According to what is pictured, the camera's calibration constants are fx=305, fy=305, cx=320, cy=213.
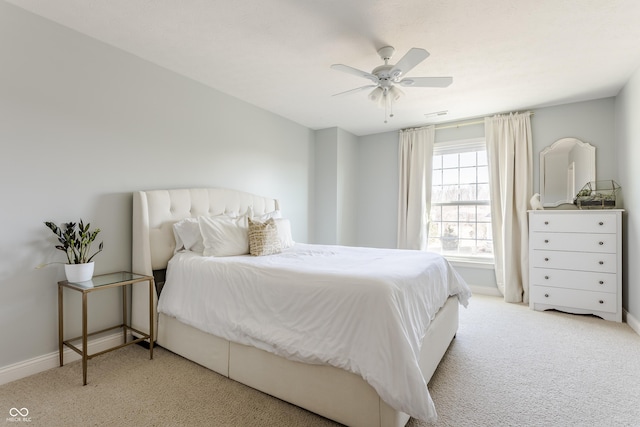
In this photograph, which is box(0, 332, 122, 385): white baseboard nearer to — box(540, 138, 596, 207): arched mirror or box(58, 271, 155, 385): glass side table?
box(58, 271, 155, 385): glass side table

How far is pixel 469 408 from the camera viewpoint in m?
1.78

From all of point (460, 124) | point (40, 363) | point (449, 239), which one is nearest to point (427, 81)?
point (460, 124)

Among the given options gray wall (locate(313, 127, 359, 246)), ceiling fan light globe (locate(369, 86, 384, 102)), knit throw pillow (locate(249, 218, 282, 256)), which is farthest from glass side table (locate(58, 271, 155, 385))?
gray wall (locate(313, 127, 359, 246))

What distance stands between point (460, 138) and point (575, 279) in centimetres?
232

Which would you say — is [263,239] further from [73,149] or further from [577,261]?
[577,261]

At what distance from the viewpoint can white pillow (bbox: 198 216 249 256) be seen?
259 centimetres

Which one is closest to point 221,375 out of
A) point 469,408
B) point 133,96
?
point 469,408

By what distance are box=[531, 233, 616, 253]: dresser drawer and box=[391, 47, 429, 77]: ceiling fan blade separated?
2686mm

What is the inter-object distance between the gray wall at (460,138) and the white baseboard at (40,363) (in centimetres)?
391

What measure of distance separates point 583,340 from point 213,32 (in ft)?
13.5

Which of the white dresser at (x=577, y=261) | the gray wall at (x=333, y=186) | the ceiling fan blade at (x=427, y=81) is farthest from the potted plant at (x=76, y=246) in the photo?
the white dresser at (x=577, y=261)

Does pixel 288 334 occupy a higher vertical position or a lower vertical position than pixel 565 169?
lower

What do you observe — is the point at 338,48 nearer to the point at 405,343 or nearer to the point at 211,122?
the point at 211,122

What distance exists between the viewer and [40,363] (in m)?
2.13
